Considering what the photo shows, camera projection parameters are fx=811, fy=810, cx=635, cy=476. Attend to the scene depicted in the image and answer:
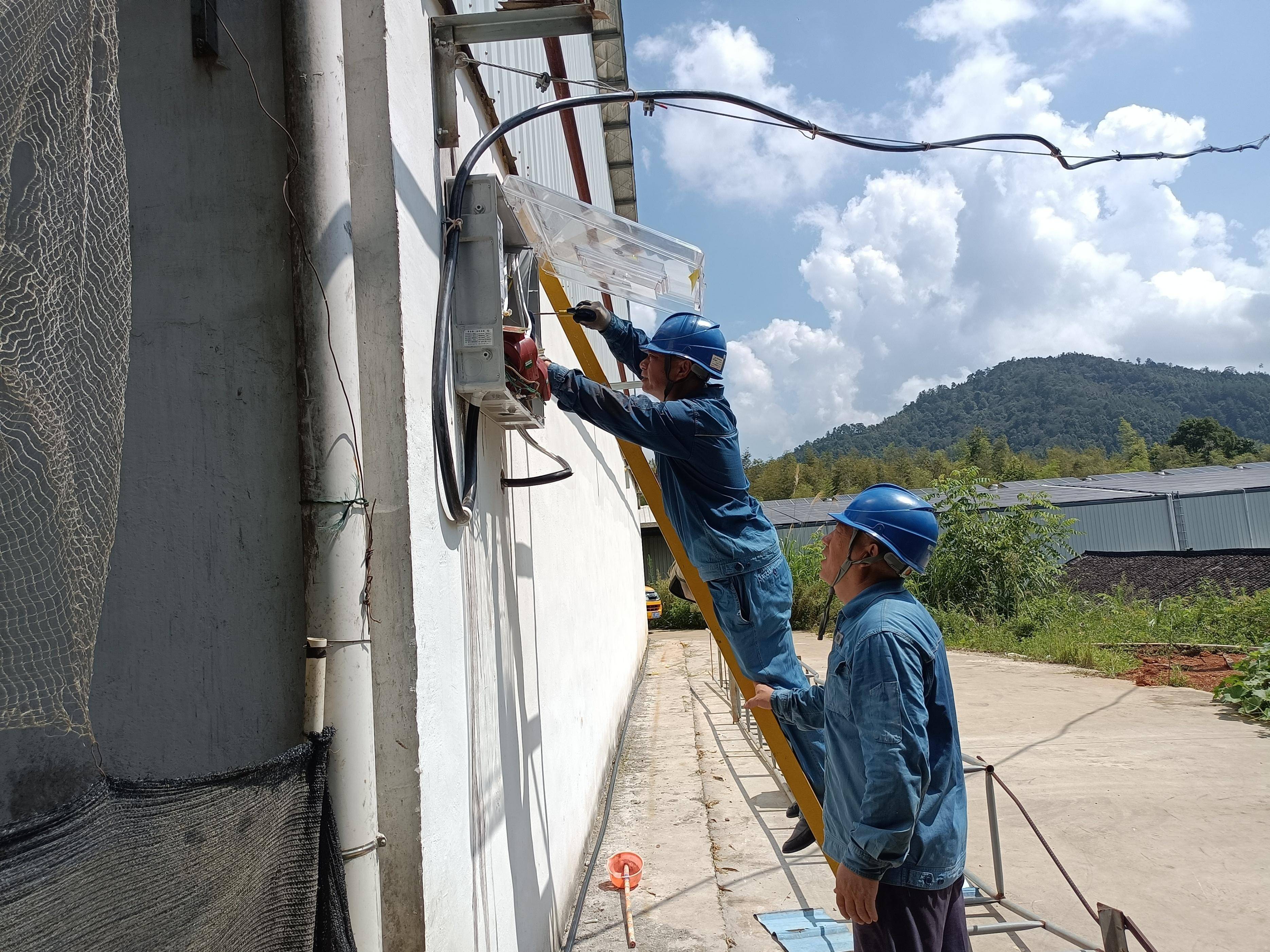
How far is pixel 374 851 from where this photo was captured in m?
1.80

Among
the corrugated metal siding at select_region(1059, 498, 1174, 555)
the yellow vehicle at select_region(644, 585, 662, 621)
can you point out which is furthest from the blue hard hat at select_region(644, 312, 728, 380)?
the corrugated metal siding at select_region(1059, 498, 1174, 555)

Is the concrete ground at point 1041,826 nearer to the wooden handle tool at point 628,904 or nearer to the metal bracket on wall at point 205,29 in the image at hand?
the wooden handle tool at point 628,904

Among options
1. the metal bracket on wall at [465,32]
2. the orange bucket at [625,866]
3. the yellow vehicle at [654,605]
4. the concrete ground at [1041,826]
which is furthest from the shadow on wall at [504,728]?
the yellow vehicle at [654,605]

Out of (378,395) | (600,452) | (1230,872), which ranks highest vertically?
(600,452)

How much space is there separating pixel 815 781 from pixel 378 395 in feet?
7.90

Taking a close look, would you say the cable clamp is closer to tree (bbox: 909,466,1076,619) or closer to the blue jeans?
the blue jeans

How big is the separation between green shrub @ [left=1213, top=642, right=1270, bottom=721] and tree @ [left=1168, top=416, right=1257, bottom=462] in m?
76.2

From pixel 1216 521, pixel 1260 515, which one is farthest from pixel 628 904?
pixel 1260 515

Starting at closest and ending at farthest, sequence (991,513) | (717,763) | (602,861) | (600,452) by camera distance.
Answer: (602,861), (717,763), (600,452), (991,513)

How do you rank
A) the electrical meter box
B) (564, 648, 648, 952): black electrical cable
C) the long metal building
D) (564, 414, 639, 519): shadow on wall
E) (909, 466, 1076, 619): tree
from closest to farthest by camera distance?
the electrical meter box < (564, 648, 648, 952): black electrical cable < (564, 414, 639, 519): shadow on wall < (909, 466, 1076, 619): tree < the long metal building

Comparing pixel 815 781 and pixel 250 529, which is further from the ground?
pixel 250 529

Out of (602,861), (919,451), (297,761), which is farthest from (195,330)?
(919,451)

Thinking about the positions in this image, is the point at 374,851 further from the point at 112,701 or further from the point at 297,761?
the point at 112,701

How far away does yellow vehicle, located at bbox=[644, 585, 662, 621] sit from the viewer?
978 inches
